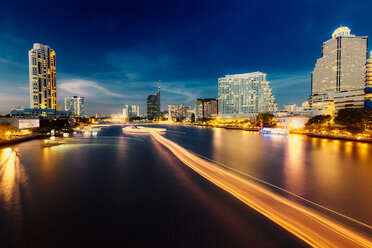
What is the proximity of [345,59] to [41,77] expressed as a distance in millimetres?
309322

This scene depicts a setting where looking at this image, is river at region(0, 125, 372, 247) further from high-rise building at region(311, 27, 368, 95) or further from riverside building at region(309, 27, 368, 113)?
high-rise building at region(311, 27, 368, 95)

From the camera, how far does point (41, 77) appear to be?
17338 centimetres

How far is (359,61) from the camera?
175 m

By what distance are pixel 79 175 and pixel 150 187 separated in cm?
662

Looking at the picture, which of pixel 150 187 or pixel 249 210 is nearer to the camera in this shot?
pixel 249 210

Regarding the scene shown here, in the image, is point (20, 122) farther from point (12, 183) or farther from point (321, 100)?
point (321, 100)

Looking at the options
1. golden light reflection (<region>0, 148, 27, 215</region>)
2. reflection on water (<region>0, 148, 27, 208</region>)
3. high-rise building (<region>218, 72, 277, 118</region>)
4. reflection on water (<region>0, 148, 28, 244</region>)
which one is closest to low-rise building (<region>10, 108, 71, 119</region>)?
high-rise building (<region>218, 72, 277, 118</region>)

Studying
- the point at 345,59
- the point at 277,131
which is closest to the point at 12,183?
the point at 277,131

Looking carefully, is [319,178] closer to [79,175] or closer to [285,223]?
[285,223]

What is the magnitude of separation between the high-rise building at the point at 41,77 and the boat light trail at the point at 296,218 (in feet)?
709

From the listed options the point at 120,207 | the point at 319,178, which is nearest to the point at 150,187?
the point at 120,207

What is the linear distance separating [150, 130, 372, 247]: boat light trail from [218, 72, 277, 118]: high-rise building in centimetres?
15062

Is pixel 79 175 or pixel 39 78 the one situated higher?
pixel 39 78

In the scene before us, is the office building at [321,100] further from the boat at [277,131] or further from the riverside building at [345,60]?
the boat at [277,131]
